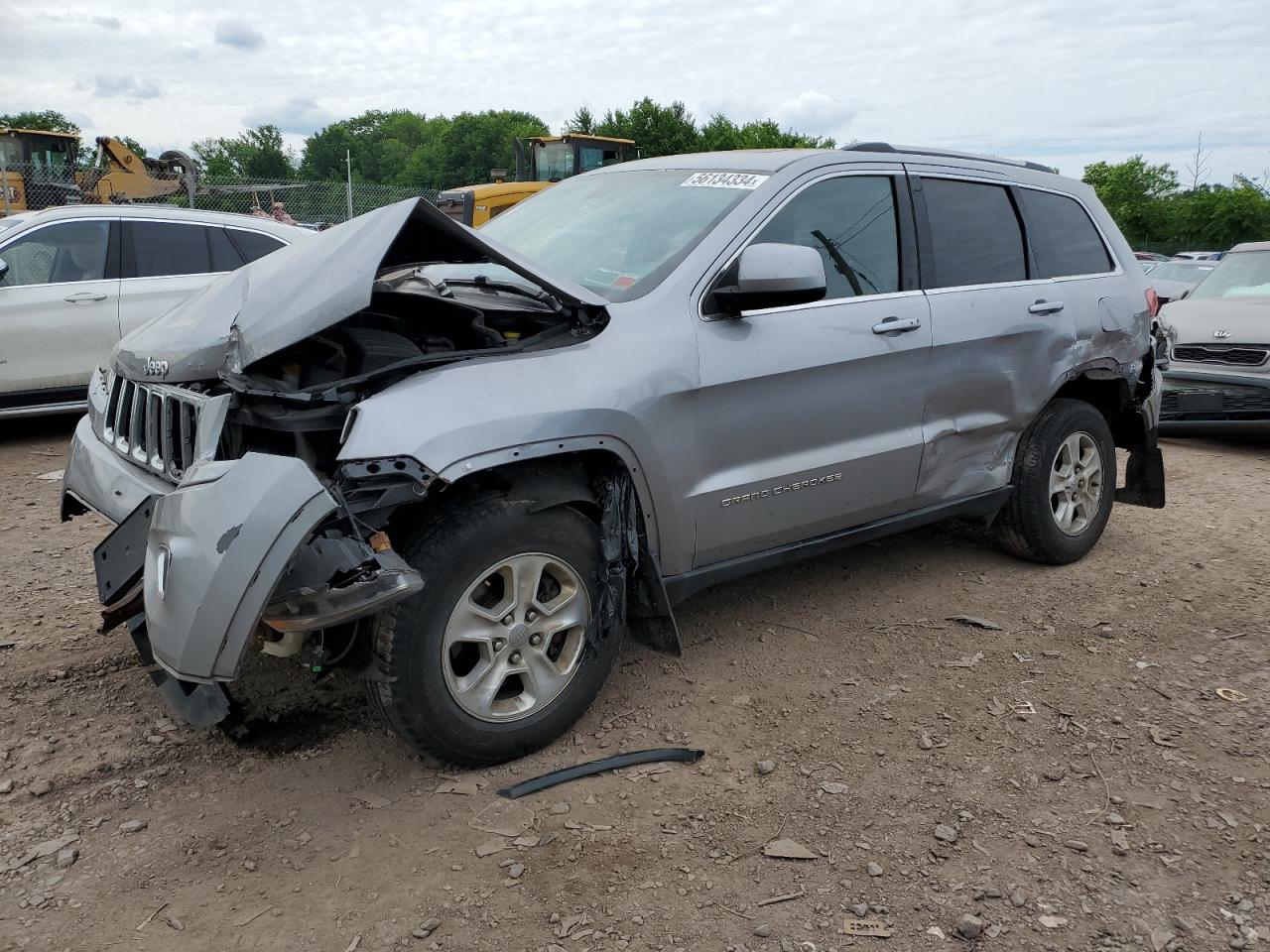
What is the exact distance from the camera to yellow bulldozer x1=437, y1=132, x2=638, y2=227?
17203mm

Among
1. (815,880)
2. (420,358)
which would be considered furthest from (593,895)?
(420,358)

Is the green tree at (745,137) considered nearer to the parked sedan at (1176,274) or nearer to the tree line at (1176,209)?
the tree line at (1176,209)

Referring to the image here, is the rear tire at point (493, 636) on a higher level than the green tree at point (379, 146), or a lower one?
lower

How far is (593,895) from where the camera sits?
2.71 metres

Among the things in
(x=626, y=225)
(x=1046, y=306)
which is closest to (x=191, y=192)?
(x=626, y=225)

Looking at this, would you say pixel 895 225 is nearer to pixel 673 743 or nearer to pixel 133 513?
pixel 673 743

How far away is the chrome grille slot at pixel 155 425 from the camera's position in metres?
3.30

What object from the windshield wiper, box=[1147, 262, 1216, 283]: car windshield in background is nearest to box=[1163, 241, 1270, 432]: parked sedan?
the windshield wiper

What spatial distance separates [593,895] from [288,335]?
173 cm

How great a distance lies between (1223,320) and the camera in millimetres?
8797

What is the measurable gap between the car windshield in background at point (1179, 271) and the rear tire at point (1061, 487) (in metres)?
14.8

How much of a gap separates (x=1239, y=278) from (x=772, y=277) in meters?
8.22

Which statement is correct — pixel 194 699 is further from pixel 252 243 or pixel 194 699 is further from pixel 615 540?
pixel 252 243

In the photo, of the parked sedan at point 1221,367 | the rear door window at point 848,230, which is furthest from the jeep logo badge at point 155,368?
the parked sedan at point 1221,367
